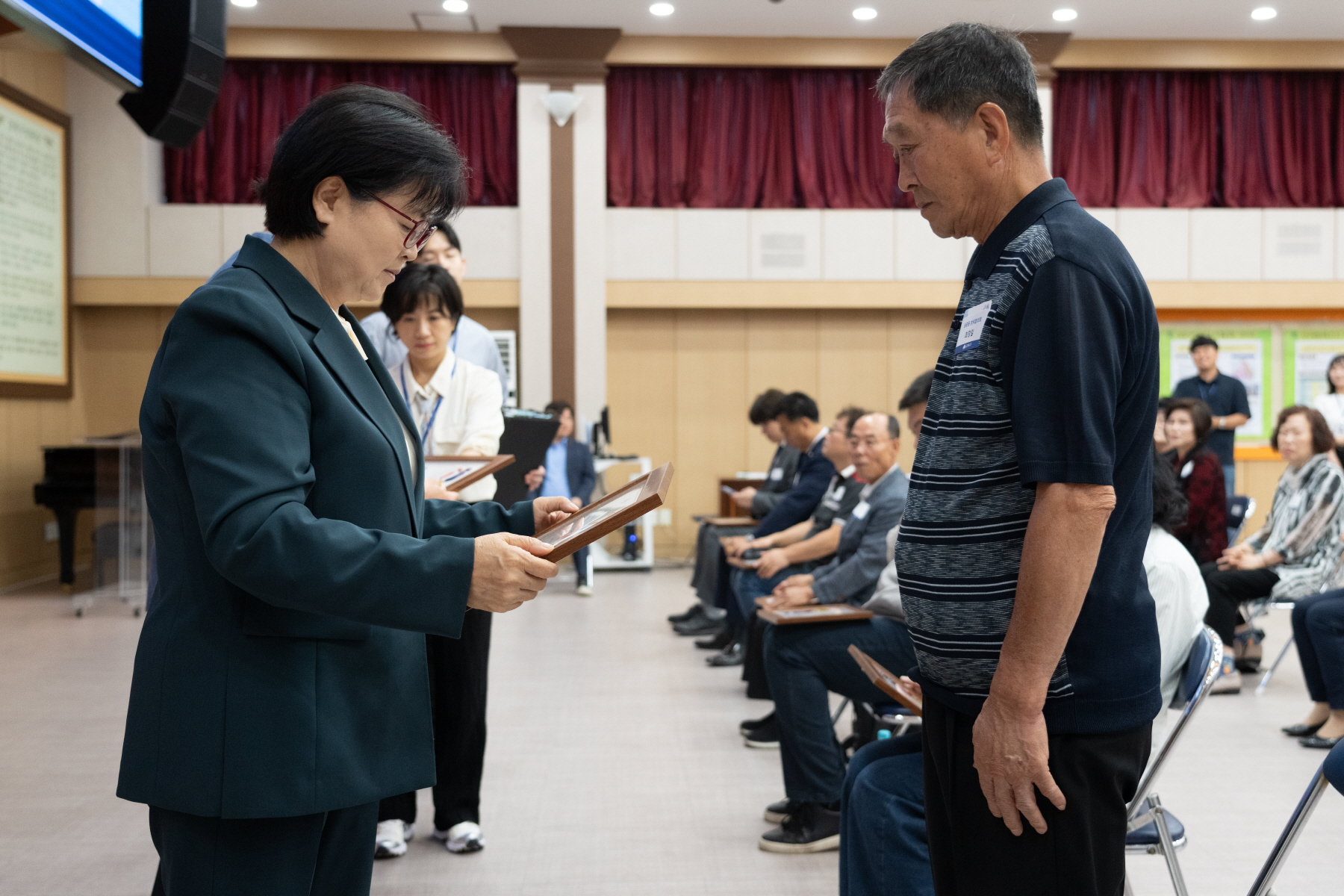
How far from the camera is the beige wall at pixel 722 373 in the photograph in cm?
938

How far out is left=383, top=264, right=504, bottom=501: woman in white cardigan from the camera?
2.68 metres

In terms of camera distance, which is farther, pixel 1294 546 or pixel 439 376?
pixel 1294 546

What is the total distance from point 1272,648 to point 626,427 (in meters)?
5.39

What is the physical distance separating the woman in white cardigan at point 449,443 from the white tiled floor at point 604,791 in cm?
13

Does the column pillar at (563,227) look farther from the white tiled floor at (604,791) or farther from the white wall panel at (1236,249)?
the white wall panel at (1236,249)

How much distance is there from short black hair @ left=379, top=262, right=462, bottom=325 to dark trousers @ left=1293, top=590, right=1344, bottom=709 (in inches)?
129

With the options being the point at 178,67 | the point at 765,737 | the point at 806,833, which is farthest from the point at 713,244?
the point at 806,833

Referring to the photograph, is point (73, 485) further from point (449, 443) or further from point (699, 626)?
point (449, 443)

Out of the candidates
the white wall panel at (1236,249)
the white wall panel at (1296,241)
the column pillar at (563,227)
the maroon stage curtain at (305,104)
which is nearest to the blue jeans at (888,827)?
the column pillar at (563,227)

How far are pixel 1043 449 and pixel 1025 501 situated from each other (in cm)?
9

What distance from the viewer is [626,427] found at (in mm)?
9445

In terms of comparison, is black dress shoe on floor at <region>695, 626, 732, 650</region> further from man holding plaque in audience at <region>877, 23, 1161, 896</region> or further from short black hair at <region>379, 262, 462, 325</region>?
man holding plaque in audience at <region>877, 23, 1161, 896</region>

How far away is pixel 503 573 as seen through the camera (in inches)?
40.1

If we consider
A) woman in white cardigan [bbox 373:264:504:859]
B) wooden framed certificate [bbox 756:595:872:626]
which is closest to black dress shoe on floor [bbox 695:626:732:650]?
wooden framed certificate [bbox 756:595:872:626]
